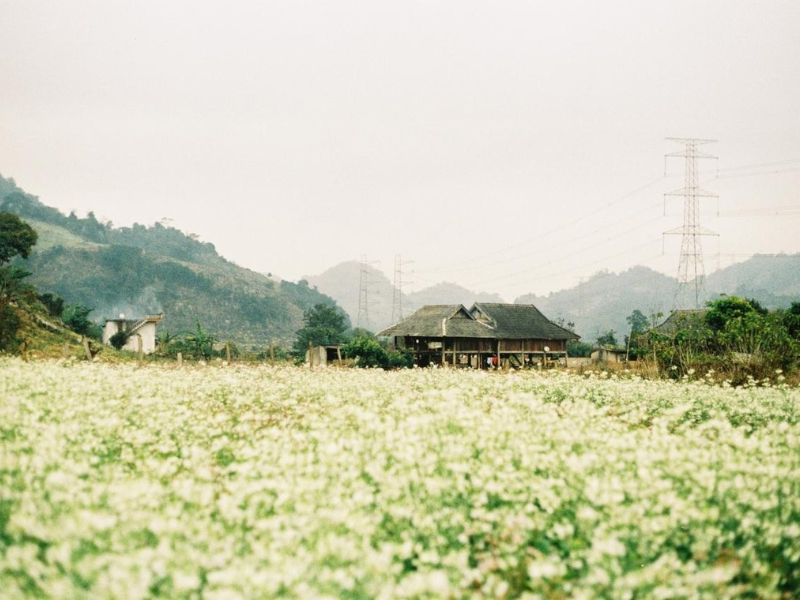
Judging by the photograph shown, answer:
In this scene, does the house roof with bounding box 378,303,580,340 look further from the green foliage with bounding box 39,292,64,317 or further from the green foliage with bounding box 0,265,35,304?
the green foliage with bounding box 39,292,64,317

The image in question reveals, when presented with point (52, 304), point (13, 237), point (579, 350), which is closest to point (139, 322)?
point (52, 304)

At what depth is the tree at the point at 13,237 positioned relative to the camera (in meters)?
60.8

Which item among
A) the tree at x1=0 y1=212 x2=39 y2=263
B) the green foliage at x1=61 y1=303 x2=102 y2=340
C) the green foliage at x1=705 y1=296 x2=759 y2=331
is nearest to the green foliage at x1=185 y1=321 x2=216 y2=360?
the green foliage at x1=61 y1=303 x2=102 y2=340

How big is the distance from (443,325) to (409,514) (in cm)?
4331

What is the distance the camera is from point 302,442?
7938 millimetres

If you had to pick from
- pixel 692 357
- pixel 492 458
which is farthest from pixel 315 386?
pixel 692 357

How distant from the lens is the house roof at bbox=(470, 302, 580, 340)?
53.7 m

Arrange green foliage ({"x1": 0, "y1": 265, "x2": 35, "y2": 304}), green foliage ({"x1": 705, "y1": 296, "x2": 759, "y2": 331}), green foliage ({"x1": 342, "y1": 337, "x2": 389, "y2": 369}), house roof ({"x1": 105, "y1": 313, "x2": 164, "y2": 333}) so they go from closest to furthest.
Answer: green foliage ({"x1": 342, "y1": 337, "x2": 389, "y2": 369}), green foliage ({"x1": 0, "y1": 265, "x2": 35, "y2": 304}), green foliage ({"x1": 705, "y1": 296, "x2": 759, "y2": 331}), house roof ({"x1": 105, "y1": 313, "x2": 164, "y2": 333})

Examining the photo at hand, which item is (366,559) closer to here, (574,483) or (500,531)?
(500,531)

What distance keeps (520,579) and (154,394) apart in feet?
27.5

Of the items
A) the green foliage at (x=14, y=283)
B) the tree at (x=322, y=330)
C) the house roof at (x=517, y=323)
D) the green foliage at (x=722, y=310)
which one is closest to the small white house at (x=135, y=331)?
the green foliage at (x=14, y=283)

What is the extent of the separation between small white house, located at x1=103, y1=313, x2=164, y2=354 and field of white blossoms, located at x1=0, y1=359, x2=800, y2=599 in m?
60.4

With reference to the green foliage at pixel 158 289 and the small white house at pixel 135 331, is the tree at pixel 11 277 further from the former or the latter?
the green foliage at pixel 158 289

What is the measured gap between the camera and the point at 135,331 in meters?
64.9
